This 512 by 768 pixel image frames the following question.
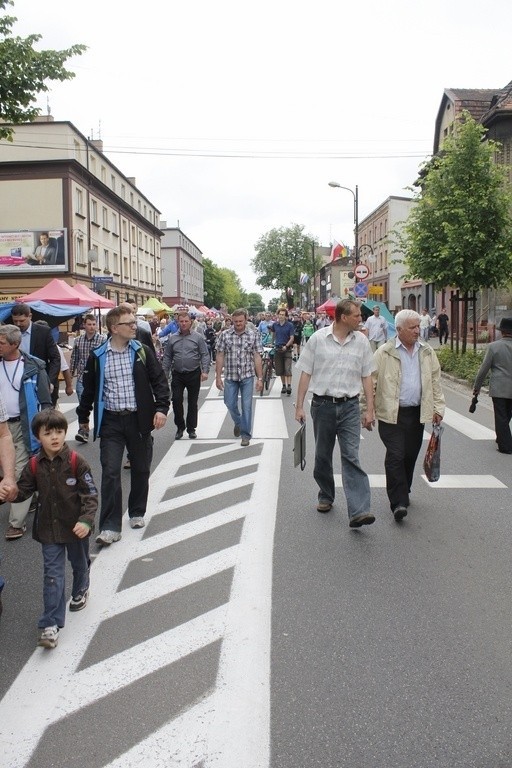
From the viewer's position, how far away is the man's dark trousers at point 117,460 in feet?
18.5

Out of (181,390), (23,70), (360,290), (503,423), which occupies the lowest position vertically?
(503,423)

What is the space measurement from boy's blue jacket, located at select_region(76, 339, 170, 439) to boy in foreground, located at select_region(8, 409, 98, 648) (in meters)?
1.59

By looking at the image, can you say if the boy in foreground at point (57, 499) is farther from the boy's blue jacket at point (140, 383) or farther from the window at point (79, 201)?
the window at point (79, 201)

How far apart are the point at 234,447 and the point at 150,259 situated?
196 feet

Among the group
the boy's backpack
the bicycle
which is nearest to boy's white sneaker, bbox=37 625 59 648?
the boy's backpack

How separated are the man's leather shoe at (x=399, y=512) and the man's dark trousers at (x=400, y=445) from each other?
4cm

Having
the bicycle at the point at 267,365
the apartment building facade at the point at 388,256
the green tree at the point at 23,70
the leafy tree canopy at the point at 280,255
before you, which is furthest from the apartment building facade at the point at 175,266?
the green tree at the point at 23,70

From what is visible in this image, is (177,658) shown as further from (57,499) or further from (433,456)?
(433,456)

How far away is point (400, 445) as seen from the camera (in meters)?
6.16

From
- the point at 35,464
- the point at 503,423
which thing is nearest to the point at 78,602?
the point at 35,464

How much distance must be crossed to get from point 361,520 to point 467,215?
49.5 ft

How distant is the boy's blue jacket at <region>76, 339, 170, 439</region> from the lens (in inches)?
226

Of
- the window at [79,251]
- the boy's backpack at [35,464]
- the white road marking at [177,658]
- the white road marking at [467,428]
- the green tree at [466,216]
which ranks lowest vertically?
the white road marking at [177,658]

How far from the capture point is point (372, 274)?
64.4m
